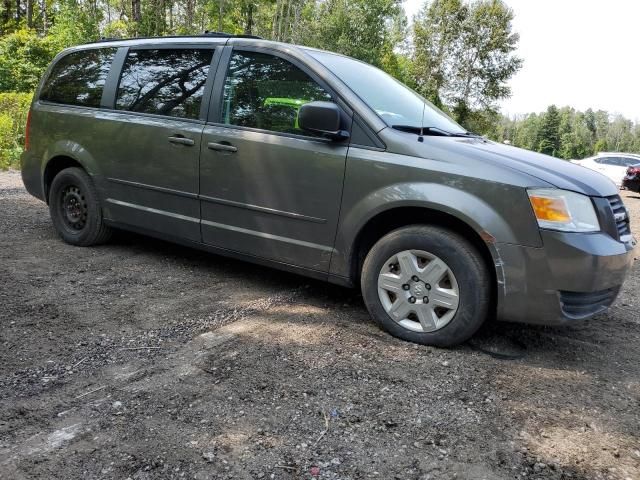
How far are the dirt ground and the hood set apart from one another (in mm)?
1067

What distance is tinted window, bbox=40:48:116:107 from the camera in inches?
188

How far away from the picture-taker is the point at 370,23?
40125 mm

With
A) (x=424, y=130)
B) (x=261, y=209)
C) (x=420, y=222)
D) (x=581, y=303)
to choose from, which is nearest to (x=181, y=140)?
(x=261, y=209)

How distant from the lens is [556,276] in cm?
292

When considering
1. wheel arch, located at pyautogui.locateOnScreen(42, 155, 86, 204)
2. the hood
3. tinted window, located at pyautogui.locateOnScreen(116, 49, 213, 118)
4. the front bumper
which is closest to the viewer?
the front bumper

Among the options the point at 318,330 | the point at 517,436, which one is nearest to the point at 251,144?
the point at 318,330

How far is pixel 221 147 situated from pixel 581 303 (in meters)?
2.64

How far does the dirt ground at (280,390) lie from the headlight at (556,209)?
0.86 m

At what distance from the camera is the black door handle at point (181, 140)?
13.3 ft

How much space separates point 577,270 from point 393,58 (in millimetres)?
42740

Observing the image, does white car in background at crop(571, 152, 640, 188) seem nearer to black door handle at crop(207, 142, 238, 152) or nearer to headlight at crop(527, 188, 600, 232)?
headlight at crop(527, 188, 600, 232)

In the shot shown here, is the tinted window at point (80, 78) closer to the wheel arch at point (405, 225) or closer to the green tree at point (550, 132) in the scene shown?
the wheel arch at point (405, 225)

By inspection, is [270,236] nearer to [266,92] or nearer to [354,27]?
[266,92]

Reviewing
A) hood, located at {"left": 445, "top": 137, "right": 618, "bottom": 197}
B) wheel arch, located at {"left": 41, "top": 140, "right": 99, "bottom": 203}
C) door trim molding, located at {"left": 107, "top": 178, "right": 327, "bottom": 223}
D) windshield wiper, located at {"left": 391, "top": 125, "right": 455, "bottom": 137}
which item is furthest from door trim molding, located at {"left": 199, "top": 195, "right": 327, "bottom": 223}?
wheel arch, located at {"left": 41, "top": 140, "right": 99, "bottom": 203}
